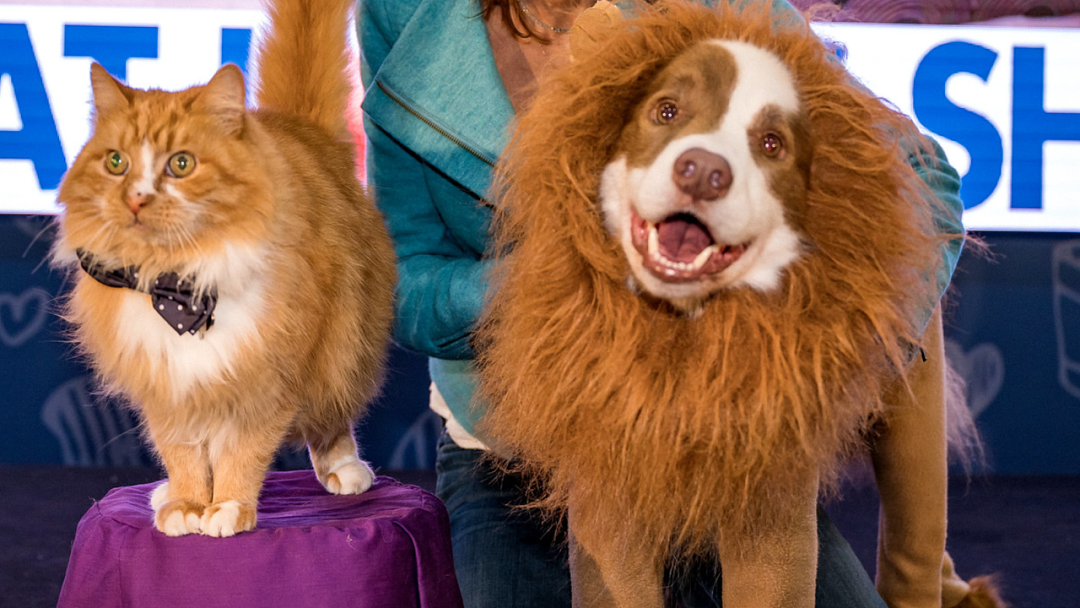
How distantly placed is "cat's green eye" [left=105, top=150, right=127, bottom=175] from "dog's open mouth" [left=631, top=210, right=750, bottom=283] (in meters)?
0.53

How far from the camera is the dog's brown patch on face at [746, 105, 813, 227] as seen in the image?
843 millimetres

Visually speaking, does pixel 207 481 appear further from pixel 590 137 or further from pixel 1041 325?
pixel 1041 325

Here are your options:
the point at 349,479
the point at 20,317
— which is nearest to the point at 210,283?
the point at 349,479

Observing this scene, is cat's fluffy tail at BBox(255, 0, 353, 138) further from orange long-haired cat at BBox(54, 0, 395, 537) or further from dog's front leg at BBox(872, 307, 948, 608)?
dog's front leg at BBox(872, 307, 948, 608)

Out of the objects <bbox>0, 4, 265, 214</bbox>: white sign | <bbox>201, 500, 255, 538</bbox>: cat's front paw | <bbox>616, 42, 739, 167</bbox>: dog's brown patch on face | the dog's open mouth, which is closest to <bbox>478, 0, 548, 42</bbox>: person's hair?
<bbox>616, 42, 739, 167</bbox>: dog's brown patch on face

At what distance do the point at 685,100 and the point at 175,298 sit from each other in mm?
532

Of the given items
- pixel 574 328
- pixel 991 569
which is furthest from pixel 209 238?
pixel 991 569

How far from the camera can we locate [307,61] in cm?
121

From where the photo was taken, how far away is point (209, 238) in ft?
3.07

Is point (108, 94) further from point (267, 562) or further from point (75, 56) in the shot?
point (75, 56)

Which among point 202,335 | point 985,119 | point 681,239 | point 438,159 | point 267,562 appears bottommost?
point 267,562

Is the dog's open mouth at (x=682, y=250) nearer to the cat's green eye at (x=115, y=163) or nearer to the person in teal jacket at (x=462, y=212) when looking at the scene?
the person in teal jacket at (x=462, y=212)

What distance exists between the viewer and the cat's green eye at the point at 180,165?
0.95 m

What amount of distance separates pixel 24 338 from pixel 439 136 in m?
2.27
